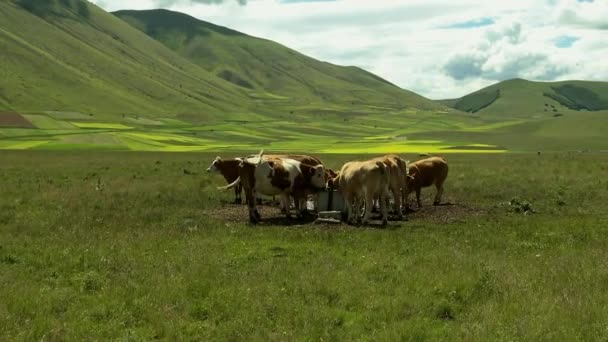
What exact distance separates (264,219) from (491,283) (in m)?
13.6

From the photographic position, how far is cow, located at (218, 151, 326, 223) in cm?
2531

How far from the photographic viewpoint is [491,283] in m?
12.9

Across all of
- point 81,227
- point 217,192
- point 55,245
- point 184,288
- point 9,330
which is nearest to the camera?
point 9,330

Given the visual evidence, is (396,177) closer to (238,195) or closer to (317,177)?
(317,177)

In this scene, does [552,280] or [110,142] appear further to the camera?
[110,142]

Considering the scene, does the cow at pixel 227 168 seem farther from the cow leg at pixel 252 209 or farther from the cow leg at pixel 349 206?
the cow leg at pixel 349 206

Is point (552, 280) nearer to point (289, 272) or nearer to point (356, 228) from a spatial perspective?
point (289, 272)

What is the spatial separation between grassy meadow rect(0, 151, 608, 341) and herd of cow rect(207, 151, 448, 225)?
131cm

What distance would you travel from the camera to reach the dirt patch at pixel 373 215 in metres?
23.6

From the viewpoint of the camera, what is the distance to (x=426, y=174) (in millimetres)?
29484

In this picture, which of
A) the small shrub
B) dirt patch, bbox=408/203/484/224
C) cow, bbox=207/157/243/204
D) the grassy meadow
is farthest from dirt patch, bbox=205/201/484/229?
cow, bbox=207/157/243/204

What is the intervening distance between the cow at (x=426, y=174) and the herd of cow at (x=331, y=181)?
5 centimetres

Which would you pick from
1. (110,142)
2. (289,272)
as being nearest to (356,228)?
(289,272)

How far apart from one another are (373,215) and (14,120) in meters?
Answer: 161
